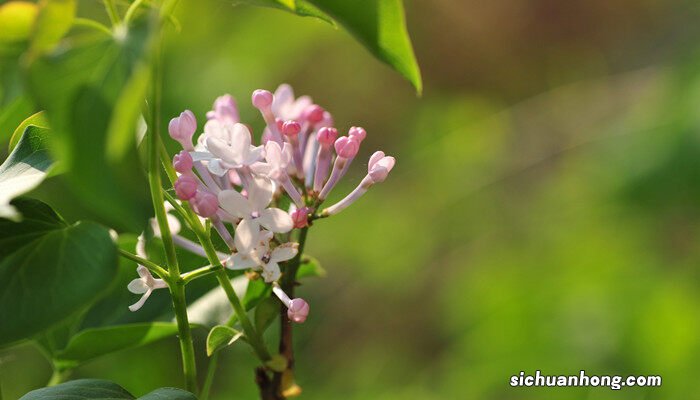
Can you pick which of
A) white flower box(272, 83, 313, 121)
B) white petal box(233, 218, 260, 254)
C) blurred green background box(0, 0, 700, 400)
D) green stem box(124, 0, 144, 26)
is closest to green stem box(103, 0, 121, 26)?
green stem box(124, 0, 144, 26)

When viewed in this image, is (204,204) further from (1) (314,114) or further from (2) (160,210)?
(1) (314,114)

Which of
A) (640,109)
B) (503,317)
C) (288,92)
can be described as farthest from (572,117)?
(288,92)

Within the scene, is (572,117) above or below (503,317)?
above

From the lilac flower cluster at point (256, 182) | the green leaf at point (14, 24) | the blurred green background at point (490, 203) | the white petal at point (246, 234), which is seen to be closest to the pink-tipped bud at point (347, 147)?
the lilac flower cluster at point (256, 182)

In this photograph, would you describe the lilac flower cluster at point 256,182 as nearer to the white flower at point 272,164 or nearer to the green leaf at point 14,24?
the white flower at point 272,164

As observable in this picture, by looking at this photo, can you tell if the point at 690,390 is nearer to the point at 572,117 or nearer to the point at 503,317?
the point at 503,317

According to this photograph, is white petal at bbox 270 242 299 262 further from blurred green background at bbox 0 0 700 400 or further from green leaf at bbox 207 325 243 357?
blurred green background at bbox 0 0 700 400

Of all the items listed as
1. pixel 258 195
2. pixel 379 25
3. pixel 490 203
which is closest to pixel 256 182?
pixel 258 195
